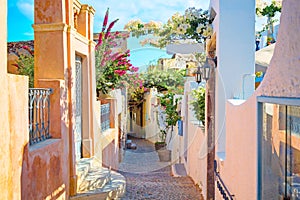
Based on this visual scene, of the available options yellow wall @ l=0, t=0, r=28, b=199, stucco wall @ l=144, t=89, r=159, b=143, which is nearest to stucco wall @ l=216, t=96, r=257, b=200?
yellow wall @ l=0, t=0, r=28, b=199

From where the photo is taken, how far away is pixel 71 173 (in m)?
5.91

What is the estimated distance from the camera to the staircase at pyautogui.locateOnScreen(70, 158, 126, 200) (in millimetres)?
5969

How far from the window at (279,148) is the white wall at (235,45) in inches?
94.8

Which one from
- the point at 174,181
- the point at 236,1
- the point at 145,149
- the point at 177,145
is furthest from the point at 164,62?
the point at 236,1

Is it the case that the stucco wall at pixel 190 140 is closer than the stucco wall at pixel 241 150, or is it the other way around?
the stucco wall at pixel 241 150

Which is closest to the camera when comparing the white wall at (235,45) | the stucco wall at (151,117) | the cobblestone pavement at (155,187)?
the white wall at (235,45)

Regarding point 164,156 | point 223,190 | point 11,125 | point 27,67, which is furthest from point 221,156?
point 164,156

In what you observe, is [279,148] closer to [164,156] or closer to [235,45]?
[235,45]

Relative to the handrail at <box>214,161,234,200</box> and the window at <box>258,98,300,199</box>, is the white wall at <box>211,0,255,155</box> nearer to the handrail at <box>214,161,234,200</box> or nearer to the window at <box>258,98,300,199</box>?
the handrail at <box>214,161,234,200</box>

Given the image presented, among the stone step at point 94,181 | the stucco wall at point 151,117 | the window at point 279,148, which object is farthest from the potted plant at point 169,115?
the window at point 279,148

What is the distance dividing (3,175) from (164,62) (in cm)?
2140

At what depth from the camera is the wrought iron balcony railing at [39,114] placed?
4.74m

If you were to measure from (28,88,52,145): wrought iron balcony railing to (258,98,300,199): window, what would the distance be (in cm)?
321

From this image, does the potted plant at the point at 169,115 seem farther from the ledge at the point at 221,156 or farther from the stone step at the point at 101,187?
the ledge at the point at 221,156
